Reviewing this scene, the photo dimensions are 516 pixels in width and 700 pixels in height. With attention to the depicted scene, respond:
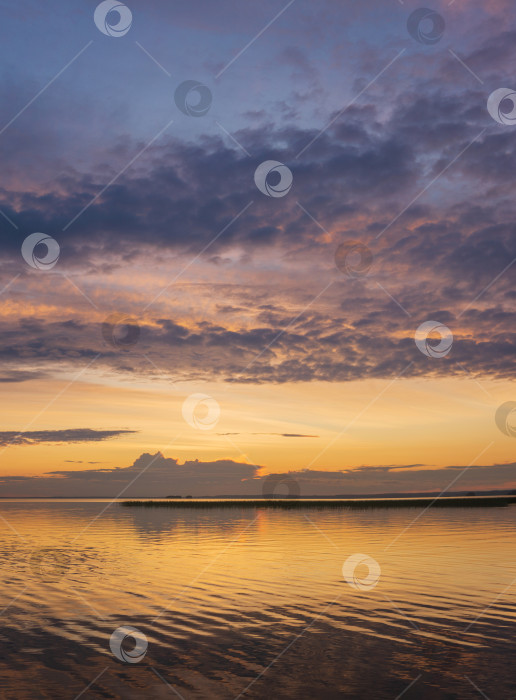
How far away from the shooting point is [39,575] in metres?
37.0

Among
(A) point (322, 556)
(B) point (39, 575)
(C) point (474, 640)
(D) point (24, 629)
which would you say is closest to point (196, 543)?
(A) point (322, 556)

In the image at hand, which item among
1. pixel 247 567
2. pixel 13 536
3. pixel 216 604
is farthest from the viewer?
pixel 13 536

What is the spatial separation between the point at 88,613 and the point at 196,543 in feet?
106

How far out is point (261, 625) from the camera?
23734 millimetres

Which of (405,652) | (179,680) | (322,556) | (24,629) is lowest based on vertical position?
(179,680)

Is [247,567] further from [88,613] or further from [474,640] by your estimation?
[474,640]

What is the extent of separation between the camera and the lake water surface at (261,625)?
16.9 meters

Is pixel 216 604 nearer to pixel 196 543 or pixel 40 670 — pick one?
pixel 40 670

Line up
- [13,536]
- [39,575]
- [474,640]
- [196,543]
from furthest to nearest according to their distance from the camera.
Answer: [13,536]
[196,543]
[39,575]
[474,640]

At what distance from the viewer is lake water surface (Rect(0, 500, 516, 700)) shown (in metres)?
16.9

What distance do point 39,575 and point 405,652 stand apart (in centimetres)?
2454

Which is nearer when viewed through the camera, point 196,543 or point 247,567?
point 247,567

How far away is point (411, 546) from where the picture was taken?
173 feet

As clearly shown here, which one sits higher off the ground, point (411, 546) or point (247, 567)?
point (411, 546)
